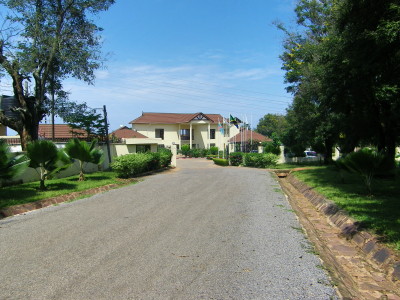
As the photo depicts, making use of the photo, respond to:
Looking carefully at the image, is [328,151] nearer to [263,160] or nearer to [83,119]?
[263,160]

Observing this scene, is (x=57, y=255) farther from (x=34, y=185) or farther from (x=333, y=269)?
(x=34, y=185)

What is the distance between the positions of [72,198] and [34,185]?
104 inches

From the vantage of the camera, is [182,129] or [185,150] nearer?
[185,150]

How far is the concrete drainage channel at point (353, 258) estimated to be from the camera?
488 centimetres

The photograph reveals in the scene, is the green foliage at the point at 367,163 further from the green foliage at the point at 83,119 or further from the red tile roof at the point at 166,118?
the red tile roof at the point at 166,118

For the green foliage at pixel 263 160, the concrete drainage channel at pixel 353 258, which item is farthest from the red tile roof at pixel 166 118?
the concrete drainage channel at pixel 353 258

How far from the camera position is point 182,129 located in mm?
59469

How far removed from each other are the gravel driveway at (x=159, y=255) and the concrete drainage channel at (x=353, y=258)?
1.00 ft

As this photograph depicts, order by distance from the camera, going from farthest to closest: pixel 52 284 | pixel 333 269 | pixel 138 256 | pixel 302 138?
pixel 302 138 < pixel 138 256 < pixel 333 269 < pixel 52 284

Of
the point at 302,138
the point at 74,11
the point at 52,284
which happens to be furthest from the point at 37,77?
the point at 302,138

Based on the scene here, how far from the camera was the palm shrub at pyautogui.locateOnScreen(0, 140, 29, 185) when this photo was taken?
10531 millimetres

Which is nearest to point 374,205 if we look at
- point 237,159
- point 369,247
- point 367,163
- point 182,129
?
point 367,163

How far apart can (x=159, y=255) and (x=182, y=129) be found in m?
54.0

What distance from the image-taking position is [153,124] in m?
56.9
